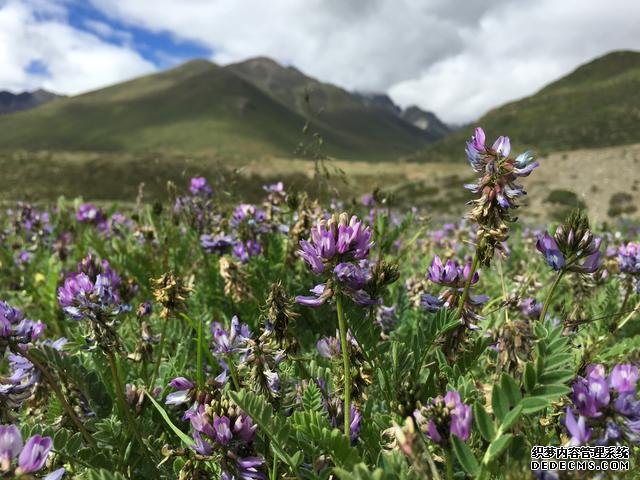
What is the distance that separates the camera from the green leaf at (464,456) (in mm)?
1396

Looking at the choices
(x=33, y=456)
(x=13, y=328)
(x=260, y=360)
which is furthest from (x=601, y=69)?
(x=33, y=456)

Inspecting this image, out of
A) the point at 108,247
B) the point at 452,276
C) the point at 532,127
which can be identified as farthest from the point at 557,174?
the point at 532,127

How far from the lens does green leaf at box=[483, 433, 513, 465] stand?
1.38 meters

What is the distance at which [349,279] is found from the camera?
1771mm

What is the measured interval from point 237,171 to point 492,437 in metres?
3.49

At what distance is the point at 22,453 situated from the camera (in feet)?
4.46

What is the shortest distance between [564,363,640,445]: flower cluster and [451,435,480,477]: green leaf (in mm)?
273

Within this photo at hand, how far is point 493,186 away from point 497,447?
0.90 m

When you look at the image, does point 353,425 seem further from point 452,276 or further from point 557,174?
point 557,174

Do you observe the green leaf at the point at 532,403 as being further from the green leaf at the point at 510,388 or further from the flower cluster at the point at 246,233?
the flower cluster at the point at 246,233

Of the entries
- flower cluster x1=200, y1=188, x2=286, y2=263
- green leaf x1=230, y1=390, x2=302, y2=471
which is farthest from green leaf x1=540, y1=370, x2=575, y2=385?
flower cluster x1=200, y1=188, x2=286, y2=263

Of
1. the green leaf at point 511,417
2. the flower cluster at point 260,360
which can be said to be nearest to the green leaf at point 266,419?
Result: the flower cluster at point 260,360

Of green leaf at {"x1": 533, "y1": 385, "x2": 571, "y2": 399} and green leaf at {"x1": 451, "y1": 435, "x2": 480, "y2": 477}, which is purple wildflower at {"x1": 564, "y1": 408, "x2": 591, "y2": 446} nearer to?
green leaf at {"x1": 533, "y1": 385, "x2": 571, "y2": 399}

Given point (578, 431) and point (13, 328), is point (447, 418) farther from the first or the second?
point (13, 328)
